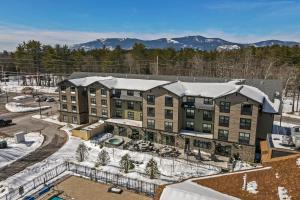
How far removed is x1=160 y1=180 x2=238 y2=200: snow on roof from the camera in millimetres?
17172

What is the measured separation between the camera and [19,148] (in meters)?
40.4

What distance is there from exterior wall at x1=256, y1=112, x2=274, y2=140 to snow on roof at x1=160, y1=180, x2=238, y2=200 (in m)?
22.0

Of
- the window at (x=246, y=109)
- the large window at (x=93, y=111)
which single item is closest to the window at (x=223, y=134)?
the window at (x=246, y=109)

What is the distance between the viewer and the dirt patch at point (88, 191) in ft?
88.1

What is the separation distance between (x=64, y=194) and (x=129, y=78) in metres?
31.1

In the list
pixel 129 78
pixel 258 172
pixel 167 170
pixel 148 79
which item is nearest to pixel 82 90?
pixel 129 78

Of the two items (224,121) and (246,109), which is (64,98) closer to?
(224,121)

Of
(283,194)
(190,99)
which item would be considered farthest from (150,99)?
(283,194)

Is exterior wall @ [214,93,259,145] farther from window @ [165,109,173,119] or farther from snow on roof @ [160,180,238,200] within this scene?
snow on roof @ [160,180,238,200]

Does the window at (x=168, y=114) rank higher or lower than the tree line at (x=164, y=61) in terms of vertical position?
lower

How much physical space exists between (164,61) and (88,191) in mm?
69619

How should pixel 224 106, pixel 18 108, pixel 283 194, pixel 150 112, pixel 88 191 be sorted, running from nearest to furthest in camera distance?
pixel 283 194
pixel 88 191
pixel 224 106
pixel 150 112
pixel 18 108

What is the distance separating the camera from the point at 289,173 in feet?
57.0

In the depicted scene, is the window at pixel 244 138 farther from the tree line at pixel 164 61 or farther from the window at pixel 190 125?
the tree line at pixel 164 61
